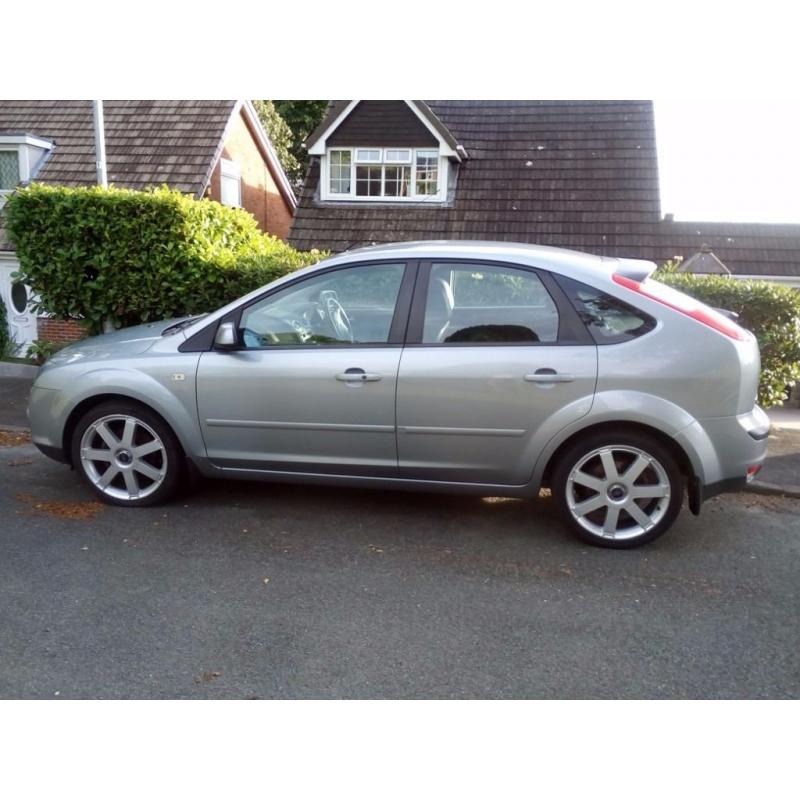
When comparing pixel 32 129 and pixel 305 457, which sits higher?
pixel 32 129

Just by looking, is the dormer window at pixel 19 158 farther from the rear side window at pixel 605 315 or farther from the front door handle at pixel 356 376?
the rear side window at pixel 605 315

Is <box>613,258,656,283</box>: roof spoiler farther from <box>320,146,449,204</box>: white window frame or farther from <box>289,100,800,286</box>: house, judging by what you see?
<box>320,146,449,204</box>: white window frame

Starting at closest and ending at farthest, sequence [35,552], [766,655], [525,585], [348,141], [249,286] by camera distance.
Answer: [766,655] < [525,585] < [35,552] < [249,286] < [348,141]

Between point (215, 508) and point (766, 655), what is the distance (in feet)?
10.9

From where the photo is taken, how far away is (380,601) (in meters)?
3.66

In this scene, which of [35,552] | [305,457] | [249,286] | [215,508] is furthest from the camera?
[249,286]

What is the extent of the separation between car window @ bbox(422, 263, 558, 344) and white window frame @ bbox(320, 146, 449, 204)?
38.2 feet

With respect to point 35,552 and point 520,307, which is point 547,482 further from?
point 35,552

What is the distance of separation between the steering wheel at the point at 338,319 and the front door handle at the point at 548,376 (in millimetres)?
1118

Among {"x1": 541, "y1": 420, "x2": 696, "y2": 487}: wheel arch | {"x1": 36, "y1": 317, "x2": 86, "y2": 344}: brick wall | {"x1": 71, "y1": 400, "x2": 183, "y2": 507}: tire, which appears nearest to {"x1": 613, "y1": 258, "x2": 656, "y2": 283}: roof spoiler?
{"x1": 541, "y1": 420, "x2": 696, "y2": 487}: wheel arch

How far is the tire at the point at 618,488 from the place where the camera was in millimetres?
4148

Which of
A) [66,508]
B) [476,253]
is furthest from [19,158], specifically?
[476,253]

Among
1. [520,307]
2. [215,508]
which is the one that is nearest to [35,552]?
[215,508]

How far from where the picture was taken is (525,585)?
386cm
